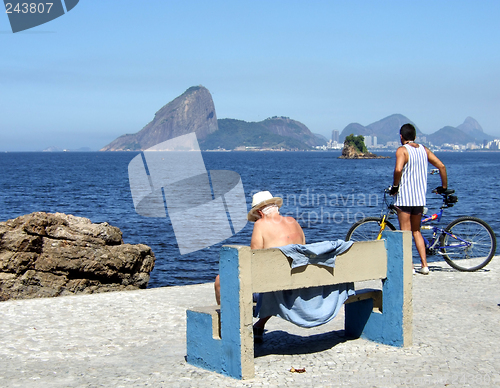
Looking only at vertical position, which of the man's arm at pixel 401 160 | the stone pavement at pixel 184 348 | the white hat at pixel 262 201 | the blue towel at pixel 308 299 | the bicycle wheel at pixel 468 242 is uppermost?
the man's arm at pixel 401 160

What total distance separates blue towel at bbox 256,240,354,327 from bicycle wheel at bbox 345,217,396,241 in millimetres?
4070

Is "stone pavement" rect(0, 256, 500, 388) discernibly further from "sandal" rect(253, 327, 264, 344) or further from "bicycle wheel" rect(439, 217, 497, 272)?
"bicycle wheel" rect(439, 217, 497, 272)

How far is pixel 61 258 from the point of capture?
931 cm

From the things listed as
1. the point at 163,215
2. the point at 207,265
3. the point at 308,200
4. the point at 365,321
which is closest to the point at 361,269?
the point at 365,321

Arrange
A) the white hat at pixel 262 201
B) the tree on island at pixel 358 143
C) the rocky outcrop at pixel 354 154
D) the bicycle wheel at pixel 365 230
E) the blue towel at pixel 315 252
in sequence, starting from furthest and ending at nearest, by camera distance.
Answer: the tree on island at pixel 358 143, the rocky outcrop at pixel 354 154, the bicycle wheel at pixel 365 230, the white hat at pixel 262 201, the blue towel at pixel 315 252

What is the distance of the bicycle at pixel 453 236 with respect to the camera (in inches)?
336

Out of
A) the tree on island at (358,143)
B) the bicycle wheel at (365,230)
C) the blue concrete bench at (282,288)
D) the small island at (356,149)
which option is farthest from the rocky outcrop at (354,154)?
the blue concrete bench at (282,288)

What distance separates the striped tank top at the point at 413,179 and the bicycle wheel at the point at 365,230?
0.92 meters

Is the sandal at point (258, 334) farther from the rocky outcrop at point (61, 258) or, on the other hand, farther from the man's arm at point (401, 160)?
the rocky outcrop at point (61, 258)

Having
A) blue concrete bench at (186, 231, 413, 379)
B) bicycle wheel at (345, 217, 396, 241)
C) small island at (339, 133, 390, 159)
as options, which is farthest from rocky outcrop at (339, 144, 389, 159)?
blue concrete bench at (186, 231, 413, 379)

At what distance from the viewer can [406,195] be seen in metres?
7.76

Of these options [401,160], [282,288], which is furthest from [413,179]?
[282,288]

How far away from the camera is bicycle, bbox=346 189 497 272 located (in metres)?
8.52

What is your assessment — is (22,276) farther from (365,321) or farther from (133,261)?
(365,321)
